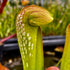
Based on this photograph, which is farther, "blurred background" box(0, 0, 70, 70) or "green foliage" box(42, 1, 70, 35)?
"green foliage" box(42, 1, 70, 35)

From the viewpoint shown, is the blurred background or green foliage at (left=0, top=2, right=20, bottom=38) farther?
green foliage at (left=0, top=2, right=20, bottom=38)

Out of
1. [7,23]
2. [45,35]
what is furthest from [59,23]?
[7,23]

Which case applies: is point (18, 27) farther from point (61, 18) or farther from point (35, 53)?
point (61, 18)

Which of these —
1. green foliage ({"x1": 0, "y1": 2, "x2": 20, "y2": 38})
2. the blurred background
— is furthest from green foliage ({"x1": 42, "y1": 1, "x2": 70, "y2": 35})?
green foliage ({"x1": 0, "y1": 2, "x2": 20, "y2": 38})

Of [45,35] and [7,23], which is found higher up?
[7,23]

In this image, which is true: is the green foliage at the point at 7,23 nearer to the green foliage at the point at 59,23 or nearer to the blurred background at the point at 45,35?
the blurred background at the point at 45,35

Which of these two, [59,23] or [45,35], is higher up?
[59,23]

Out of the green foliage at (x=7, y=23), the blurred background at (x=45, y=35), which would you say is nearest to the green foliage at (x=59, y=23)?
the blurred background at (x=45, y=35)

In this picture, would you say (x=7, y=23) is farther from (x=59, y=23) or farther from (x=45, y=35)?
(x=59, y=23)

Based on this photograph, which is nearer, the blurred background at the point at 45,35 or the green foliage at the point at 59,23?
the blurred background at the point at 45,35

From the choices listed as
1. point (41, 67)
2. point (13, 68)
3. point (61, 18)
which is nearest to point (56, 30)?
point (61, 18)

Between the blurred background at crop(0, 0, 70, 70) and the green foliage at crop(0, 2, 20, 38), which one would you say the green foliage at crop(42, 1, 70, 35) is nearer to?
the blurred background at crop(0, 0, 70, 70)
